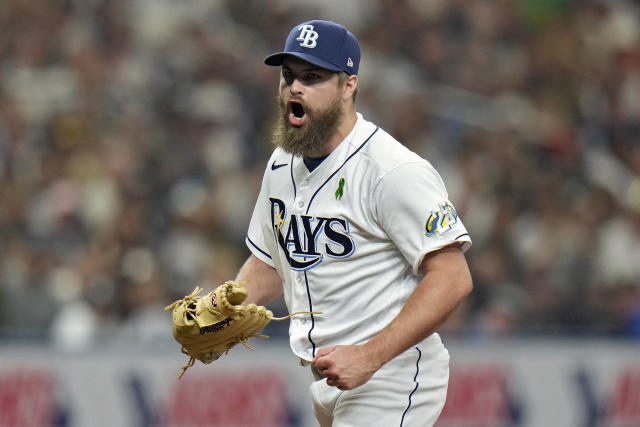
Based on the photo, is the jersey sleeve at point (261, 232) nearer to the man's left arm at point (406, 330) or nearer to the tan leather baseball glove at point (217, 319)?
the tan leather baseball glove at point (217, 319)

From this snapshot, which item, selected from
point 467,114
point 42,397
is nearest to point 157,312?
point 42,397

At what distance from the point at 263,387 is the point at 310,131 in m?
4.08

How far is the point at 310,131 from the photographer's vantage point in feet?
13.1

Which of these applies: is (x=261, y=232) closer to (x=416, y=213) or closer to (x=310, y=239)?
(x=310, y=239)

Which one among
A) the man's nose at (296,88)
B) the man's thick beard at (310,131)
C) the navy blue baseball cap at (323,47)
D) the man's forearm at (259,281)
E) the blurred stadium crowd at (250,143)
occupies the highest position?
the navy blue baseball cap at (323,47)

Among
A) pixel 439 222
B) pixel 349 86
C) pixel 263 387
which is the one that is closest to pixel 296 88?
pixel 349 86

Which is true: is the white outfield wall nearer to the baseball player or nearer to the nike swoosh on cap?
the nike swoosh on cap

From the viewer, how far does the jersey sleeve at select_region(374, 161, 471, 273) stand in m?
3.78

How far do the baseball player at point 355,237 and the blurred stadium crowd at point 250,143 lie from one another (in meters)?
4.03

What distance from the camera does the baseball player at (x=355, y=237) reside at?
3.81m

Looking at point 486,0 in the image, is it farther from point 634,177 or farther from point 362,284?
point 362,284

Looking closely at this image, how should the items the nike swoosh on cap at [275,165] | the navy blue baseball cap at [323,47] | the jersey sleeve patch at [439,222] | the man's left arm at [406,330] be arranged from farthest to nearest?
the nike swoosh on cap at [275,165]
the navy blue baseball cap at [323,47]
the jersey sleeve patch at [439,222]
the man's left arm at [406,330]

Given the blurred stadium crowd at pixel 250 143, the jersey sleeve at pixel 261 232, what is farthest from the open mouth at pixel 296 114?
the blurred stadium crowd at pixel 250 143

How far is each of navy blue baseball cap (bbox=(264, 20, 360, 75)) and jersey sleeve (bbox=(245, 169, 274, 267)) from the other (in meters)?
0.61
